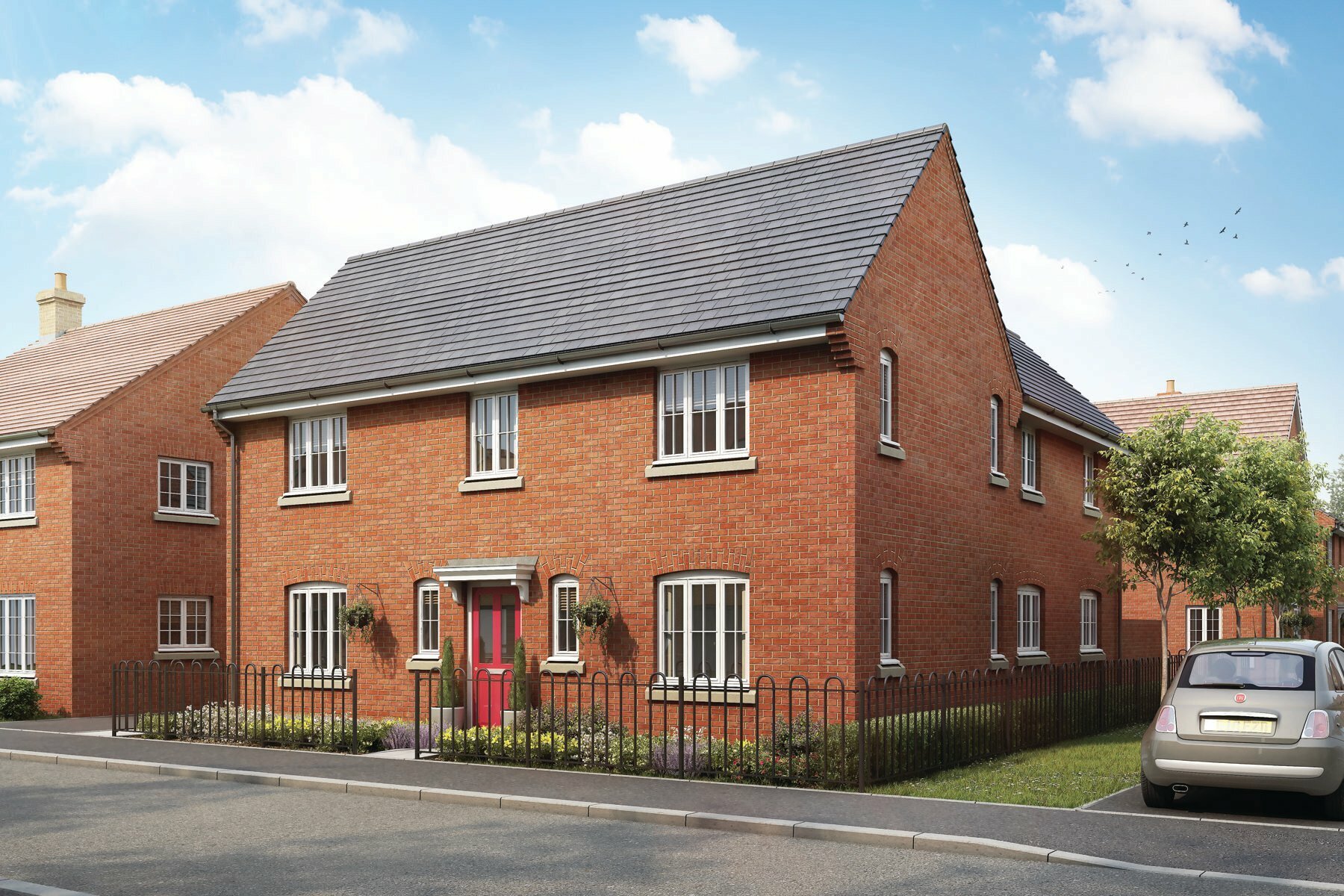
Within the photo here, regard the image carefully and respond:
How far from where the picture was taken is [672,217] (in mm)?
20375

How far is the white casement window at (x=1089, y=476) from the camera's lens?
84.1 feet

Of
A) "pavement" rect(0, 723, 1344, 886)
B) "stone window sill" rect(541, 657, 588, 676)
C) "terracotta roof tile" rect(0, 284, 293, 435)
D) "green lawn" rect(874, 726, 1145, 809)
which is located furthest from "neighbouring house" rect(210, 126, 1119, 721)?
"terracotta roof tile" rect(0, 284, 293, 435)

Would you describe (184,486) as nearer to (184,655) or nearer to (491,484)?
(184,655)

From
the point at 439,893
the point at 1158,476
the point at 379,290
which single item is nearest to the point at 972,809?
the point at 439,893

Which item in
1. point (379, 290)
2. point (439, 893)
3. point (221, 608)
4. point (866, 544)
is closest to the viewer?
point (439, 893)

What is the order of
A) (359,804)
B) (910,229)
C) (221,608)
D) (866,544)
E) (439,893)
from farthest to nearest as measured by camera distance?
1. (221,608)
2. (910,229)
3. (866,544)
4. (359,804)
5. (439,893)

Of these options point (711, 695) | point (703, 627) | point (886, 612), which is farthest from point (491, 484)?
point (886, 612)

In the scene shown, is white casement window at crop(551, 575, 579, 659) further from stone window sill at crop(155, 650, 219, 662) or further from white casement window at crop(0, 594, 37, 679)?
white casement window at crop(0, 594, 37, 679)

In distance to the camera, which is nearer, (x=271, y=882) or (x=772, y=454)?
(x=271, y=882)

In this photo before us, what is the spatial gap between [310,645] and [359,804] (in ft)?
32.1

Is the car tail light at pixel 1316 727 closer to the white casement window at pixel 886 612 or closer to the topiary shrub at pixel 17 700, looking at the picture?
the white casement window at pixel 886 612

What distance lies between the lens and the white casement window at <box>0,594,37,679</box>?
2519 centimetres

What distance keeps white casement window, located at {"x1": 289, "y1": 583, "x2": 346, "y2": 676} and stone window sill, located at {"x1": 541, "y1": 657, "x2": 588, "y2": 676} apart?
15.1 feet

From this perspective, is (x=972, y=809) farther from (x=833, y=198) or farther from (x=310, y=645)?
(x=310, y=645)
